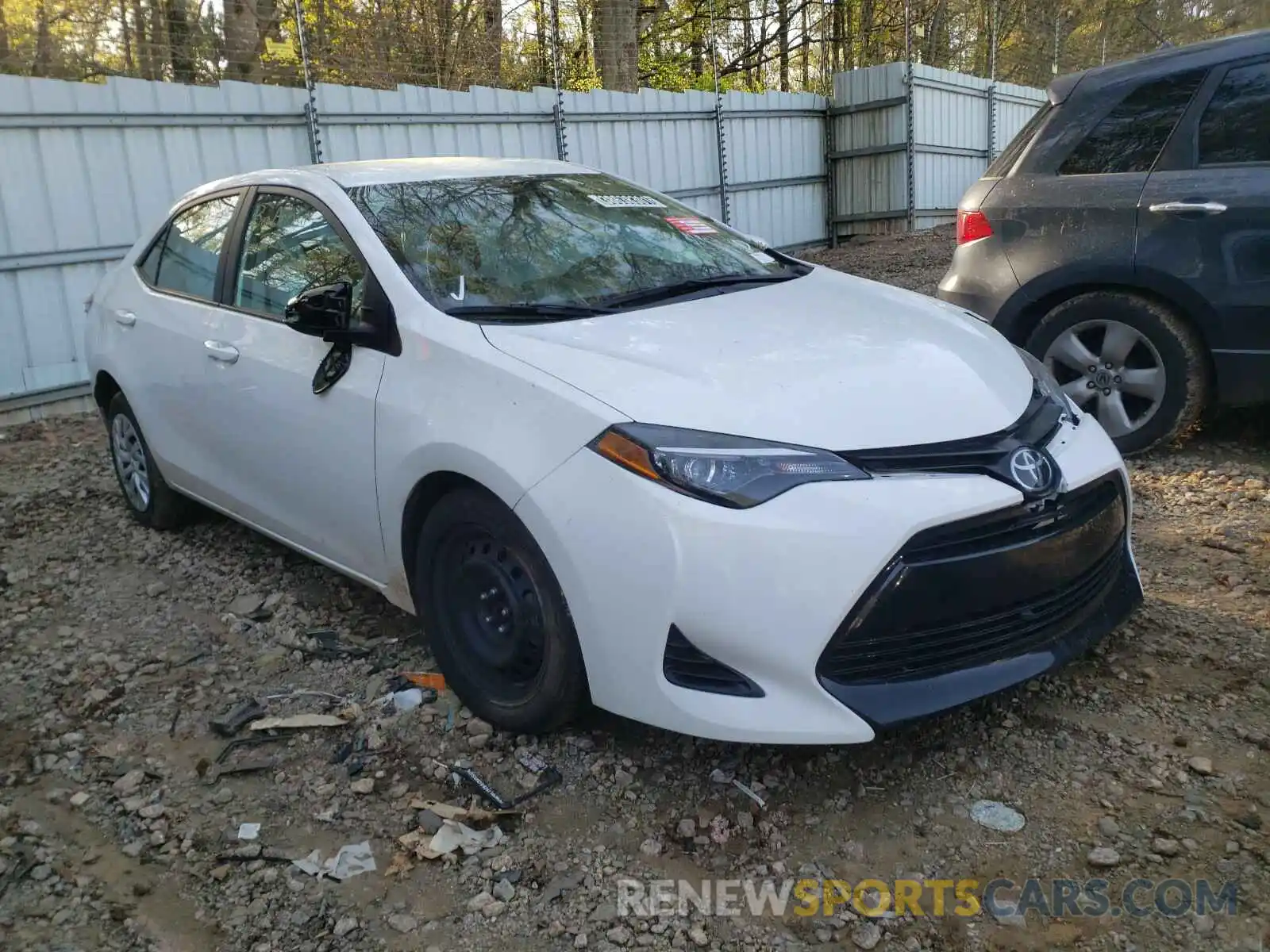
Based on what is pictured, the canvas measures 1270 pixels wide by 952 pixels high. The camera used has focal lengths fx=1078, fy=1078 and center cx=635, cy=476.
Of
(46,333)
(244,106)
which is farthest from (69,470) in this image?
(244,106)

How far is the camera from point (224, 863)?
269cm

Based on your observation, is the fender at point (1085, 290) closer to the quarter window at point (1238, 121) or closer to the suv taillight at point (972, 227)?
the suv taillight at point (972, 227)

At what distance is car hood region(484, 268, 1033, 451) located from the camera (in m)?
2.63

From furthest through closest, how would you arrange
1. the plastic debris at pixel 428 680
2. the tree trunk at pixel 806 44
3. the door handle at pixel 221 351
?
the tree trunk at pixel 806 44, the door handle at pixel 221 351, the plastic debris at pixel 428 680

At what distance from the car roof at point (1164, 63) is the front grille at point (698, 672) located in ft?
12.7

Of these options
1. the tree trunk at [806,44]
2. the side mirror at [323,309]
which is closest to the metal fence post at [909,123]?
the tree trunk at [806,44]

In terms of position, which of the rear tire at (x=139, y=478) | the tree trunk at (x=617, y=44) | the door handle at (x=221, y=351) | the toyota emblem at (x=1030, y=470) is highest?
the tree trunk at (x=617, y=44)

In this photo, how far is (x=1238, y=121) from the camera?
4.63m

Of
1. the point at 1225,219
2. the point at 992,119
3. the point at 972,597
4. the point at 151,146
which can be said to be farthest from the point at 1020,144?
the point at 992,119

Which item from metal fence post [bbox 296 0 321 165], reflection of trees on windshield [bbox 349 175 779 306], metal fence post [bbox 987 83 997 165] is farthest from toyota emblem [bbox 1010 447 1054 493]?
metal fence post [bbox 987 83 997 165]

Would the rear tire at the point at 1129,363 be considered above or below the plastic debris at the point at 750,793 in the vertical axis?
above

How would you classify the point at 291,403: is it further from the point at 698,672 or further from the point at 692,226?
the point at 698,672

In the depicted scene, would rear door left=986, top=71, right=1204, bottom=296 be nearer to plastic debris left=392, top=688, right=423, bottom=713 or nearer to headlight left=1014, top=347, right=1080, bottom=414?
headlight left=1014, top=347, right=1080, bottom=414

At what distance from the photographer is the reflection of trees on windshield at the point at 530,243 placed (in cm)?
337
